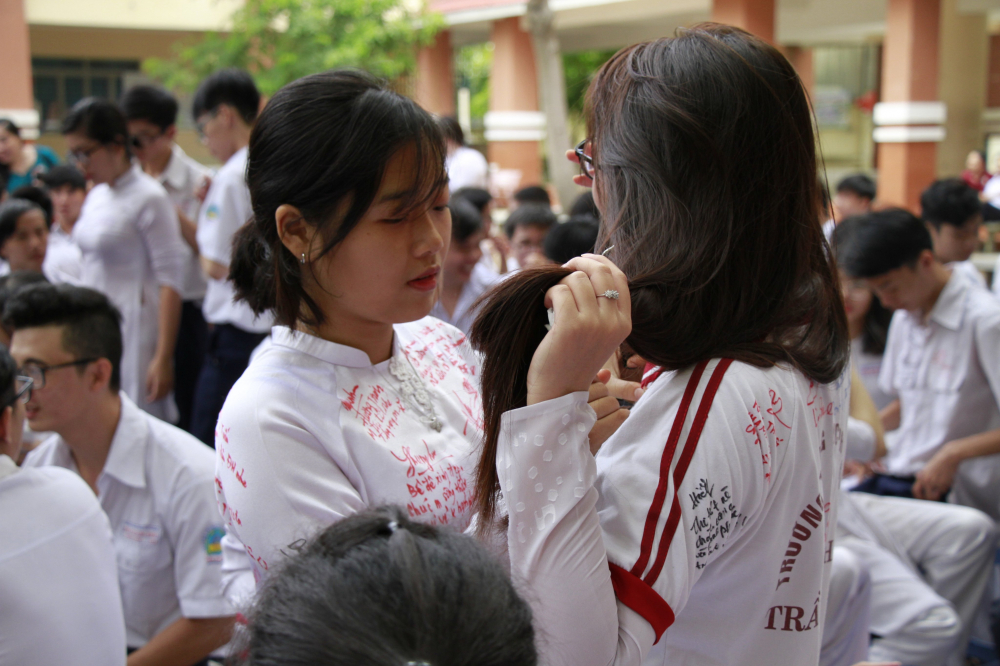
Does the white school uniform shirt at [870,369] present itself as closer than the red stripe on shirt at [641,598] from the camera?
No

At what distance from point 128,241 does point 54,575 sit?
2146mm

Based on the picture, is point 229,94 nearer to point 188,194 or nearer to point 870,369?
point 188,194

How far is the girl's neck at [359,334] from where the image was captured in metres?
1.17

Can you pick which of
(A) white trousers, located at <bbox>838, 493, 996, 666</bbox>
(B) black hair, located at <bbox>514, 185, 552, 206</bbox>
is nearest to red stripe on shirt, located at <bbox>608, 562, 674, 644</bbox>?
(A) white trousers, located at <bbox>838, 493, 996, 666</bbox>

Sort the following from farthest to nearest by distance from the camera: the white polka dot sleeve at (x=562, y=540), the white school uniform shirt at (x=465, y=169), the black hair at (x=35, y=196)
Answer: the white school uniform shirt at (x=465, y=169), the black hair at (x=35, y=196), the white polka dot sleeve at (x=562, y=540)

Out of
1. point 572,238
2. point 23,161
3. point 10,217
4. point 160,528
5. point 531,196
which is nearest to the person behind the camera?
point 160,528

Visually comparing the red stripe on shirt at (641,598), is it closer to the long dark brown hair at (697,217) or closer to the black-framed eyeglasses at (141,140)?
the long dark brown hair at (697,217)

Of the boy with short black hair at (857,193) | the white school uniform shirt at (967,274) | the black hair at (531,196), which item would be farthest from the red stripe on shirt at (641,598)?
the boy with short black hair at (857,193)

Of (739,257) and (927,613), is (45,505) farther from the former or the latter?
(927,613)

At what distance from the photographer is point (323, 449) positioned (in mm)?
1072

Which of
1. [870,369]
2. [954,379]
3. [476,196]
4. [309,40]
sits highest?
[309,40]

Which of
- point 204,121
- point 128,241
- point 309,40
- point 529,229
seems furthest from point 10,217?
point 309,40

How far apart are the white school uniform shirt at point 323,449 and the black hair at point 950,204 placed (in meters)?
3.32

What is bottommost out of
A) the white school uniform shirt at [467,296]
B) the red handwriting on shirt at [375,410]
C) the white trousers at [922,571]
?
the white trousers at [922,571]
